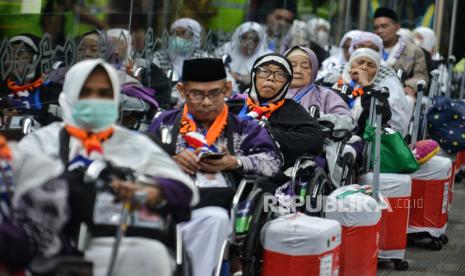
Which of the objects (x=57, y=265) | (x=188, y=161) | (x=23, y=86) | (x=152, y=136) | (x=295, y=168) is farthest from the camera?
(x=295, y=168)

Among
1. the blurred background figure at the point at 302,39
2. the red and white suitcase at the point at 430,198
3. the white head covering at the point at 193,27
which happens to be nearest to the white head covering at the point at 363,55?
the red and white suitcase at the point at 430,198

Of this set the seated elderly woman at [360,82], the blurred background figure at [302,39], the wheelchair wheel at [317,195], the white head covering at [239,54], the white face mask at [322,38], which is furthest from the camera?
the white face mask at [322,38]

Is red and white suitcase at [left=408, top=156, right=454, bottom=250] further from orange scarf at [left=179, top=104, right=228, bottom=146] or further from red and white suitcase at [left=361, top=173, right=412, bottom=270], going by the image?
orange scarf at [left=179, top=104, right=228, bottom=146]

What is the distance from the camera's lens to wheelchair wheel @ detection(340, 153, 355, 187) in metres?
7.58

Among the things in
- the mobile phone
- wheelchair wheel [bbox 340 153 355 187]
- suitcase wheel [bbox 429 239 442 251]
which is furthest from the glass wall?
suitcase wheel [bbox 429 239 442 251]

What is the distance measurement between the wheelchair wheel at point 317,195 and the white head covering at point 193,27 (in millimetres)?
2882

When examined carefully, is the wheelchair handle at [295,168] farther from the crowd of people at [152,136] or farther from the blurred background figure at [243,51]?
the blurred background figure at [243,51]

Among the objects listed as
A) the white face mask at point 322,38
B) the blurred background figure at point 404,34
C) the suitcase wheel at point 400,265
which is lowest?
the suitcase wheel at point 400,265

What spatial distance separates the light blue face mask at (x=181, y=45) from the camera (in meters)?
9.28

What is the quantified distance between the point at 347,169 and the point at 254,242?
225 centimetres

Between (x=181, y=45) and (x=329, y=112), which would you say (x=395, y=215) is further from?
(x=181, y=45)

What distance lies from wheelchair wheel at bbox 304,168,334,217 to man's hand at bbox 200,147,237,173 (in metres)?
1.18

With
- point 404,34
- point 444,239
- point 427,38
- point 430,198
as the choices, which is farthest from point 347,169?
point 427,38

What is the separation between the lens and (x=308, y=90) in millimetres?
7879
